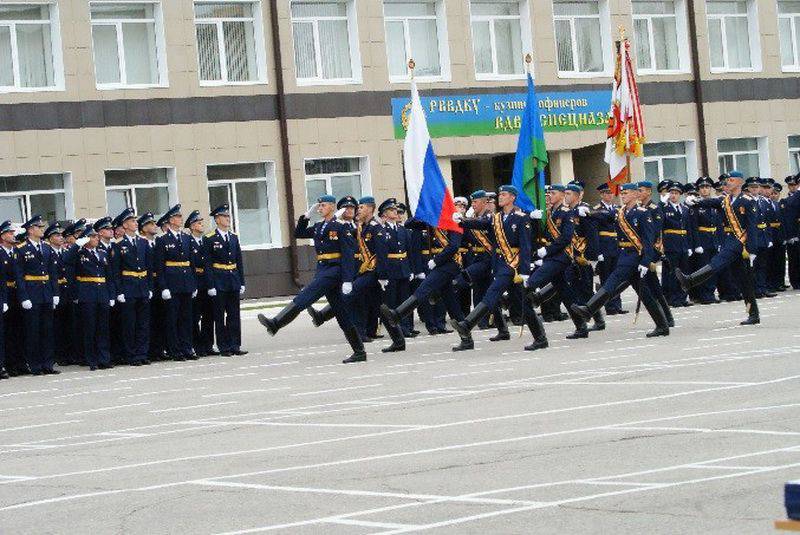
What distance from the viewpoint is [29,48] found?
33.2 m

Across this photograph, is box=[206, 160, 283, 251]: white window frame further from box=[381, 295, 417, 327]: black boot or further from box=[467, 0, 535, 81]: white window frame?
box=[381, 295, 417, 327]: black boot

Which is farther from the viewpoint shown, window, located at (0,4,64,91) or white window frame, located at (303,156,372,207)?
white window frame, located at (303,156,372,207)

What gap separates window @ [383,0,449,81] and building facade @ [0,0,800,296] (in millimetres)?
42

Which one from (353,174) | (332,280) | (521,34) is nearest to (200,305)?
(332,280)

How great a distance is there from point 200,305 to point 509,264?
526cm

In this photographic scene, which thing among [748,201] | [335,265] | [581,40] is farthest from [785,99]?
[335,265]

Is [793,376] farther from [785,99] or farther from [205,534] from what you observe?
[785,99]

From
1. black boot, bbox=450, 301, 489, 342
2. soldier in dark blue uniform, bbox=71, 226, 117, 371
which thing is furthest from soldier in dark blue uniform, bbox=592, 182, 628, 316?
soldier in dark blue uniform, bbox=71, 226, 117, 371

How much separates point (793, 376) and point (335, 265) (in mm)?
7074

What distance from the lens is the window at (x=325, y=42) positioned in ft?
118

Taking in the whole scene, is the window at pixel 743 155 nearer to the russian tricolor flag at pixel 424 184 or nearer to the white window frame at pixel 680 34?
the white window frame at pixel 680 34

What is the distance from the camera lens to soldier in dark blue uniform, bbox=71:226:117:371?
882 inches

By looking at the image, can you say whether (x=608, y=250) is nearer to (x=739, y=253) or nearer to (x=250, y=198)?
(x=739, y=253)

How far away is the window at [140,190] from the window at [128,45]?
69.0 inches
